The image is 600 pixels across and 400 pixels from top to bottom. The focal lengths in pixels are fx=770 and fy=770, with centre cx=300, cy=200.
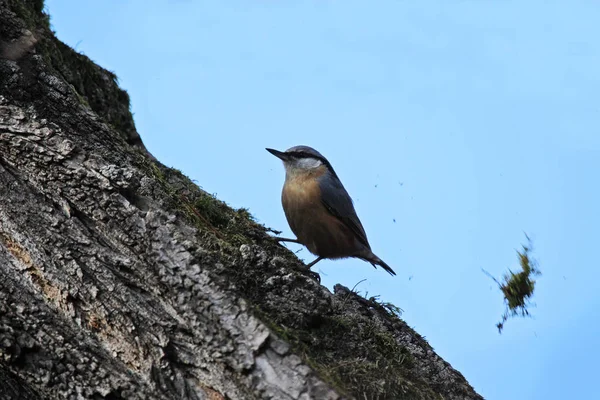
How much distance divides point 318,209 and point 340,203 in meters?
0.21

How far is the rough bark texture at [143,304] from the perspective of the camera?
10.2 feet

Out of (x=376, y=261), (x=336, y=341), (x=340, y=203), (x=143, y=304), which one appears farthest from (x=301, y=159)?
(x=143, y=304)

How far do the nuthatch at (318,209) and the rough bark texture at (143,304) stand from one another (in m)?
1.90

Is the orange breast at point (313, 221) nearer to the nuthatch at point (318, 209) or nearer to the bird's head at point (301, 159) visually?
the nuthatch at point (318, 209)

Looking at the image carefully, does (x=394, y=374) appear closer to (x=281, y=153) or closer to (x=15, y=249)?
(x=15, y=249)

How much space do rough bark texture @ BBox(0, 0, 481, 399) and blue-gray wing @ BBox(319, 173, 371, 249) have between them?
1982 mm

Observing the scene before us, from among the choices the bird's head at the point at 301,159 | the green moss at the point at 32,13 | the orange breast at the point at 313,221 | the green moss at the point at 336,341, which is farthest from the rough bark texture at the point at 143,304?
the bird's head at the point at 301,159

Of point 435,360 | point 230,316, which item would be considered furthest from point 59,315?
point 435,360

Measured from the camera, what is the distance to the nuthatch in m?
5.91

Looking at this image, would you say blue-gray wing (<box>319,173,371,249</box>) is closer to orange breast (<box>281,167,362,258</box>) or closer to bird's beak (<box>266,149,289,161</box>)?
orange breast (<box>281,167,362,258</box>)

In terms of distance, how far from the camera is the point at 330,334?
139 inches

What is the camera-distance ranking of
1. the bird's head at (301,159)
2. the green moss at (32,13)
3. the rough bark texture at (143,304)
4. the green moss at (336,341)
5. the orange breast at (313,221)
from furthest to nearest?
the bird's head at (301,159), the orange breast at (313,221), the green moss at (32,13), the green moss at (336,341), the rough bark texture at (143,304)

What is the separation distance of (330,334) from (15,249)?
151 cm

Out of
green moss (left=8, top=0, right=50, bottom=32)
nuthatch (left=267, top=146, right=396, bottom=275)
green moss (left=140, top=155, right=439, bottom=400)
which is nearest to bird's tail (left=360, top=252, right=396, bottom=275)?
nuthatch (left=267, top=146, right=396, bottom=275)
